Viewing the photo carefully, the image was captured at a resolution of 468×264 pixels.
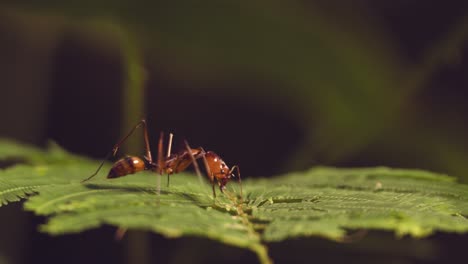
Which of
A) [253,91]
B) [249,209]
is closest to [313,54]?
[253,91]

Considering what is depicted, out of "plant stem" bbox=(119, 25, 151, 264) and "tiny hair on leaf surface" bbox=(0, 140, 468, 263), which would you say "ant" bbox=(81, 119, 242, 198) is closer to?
"tiny hair on leaf surface" bbox=(0, 140, 468, 263)

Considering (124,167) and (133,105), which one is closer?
(124,167)

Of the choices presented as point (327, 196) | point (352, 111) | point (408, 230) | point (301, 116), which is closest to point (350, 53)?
point (352, 111)

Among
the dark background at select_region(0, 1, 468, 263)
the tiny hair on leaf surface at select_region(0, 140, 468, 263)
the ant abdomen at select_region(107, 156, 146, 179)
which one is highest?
the dark background at select_region(0, 1, 468, 263)

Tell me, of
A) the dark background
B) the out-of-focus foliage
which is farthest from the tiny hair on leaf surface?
the out-of-focus foliage

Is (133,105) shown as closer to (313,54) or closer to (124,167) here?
(313,54)

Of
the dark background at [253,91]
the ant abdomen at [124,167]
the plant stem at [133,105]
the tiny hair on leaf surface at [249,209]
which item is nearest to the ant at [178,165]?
the ant abdomen at [124,167]
